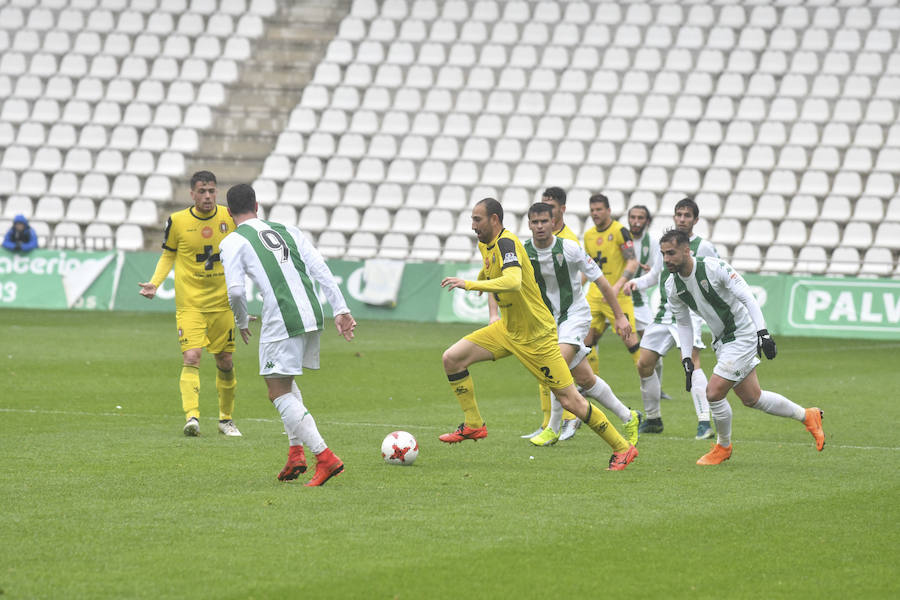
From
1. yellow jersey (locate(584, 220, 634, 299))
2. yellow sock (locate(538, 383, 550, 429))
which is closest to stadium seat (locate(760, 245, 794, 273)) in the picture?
yellow jersey (locate(584, 220, 634, 299))

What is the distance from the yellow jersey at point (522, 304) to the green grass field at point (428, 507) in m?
0.93

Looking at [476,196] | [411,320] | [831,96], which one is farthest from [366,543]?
[831,96]

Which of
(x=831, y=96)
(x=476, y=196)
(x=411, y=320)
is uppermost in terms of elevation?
(x=831, y=96)

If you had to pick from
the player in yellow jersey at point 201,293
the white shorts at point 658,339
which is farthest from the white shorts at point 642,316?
the player in yellow jersey at point 201,293

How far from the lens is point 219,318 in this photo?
425 inches

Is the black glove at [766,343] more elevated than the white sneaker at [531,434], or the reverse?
the black glove at [766,343]

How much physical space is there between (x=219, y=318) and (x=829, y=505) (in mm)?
5234

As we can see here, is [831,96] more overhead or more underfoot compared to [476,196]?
more overhead

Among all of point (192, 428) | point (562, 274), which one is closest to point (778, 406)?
point (562, 274)

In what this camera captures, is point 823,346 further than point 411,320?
No

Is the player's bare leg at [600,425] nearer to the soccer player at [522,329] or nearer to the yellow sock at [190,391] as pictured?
the soccer player at [522,329]

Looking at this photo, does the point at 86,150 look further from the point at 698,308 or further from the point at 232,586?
the point at 232,586

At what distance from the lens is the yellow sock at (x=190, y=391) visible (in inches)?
415

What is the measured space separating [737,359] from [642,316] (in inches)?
194
